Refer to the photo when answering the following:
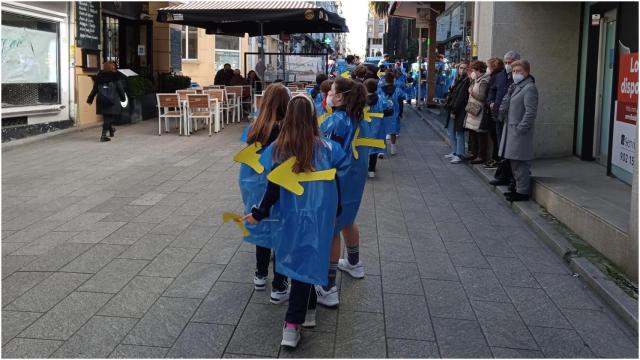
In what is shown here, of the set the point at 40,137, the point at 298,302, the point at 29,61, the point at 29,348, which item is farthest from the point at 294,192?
the point at 29,61

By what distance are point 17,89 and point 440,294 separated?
10829mm

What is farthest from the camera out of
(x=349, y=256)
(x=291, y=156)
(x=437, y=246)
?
(x=437, y=246)

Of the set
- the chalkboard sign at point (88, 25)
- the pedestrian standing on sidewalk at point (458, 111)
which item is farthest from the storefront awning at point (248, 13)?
the pedestrian standing on sidewalk at point (458, 111)

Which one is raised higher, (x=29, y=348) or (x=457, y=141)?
(x=457, y=141)

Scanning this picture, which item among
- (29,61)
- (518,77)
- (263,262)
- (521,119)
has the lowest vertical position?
(263,262)

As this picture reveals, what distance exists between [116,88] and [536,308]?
35.9 feet

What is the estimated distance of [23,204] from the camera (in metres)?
7.33

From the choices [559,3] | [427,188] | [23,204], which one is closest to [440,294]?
[427,188]

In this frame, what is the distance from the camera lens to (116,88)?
13359mm

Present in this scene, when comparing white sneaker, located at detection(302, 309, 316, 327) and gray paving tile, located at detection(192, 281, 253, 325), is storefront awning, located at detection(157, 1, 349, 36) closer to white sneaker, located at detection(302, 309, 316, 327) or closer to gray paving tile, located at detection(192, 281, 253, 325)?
gray paving tile, located at detection(192, 281, 253, 325)

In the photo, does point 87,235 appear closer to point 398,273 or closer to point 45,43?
point 398,273

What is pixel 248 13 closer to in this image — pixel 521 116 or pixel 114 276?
pixel 521 116

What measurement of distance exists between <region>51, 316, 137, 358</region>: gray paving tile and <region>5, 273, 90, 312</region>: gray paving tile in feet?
1.56

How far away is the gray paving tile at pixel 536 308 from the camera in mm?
4254
